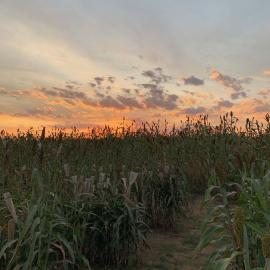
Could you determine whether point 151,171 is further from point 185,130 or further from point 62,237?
point 185,130

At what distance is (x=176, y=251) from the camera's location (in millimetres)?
6250

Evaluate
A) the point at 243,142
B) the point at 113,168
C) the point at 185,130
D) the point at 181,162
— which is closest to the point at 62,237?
the point at 113,168

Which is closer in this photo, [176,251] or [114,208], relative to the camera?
[114,208]

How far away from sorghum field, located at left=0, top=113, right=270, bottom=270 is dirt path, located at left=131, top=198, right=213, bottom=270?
0.09 m

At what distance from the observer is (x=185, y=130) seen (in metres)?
12.5

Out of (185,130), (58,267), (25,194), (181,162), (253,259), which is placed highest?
(185,130)

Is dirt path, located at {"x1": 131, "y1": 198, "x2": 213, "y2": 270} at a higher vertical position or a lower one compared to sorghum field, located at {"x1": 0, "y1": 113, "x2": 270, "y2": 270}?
lower

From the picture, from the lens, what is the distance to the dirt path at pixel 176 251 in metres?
5.70

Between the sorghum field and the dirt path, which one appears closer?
the sorghum field

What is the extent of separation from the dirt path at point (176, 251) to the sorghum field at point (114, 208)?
0.30 ft

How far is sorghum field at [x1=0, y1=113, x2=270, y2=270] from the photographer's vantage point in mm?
3945

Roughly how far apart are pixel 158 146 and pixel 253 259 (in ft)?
14.8

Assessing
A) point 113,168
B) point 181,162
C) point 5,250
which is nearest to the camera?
point 5,250

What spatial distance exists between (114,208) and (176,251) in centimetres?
132
